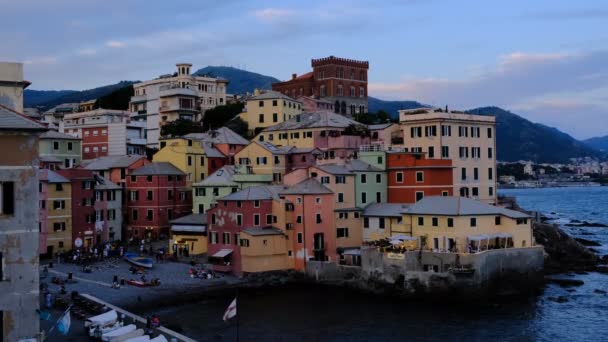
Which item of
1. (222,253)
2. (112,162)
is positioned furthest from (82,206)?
(222,253)

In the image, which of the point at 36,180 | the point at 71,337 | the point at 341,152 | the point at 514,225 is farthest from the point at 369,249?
the point at 36,180

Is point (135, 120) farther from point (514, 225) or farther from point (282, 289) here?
point (514, 225)

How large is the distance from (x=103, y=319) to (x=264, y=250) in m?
26.9

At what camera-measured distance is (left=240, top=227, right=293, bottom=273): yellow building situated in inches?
2751

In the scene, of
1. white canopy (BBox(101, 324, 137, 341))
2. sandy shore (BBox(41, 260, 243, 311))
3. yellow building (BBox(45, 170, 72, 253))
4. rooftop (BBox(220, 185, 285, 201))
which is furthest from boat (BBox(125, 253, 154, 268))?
white canopy (BBox(101, 324, 137, 341))

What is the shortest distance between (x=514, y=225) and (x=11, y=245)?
51421 mm

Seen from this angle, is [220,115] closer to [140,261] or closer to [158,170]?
[158,170]

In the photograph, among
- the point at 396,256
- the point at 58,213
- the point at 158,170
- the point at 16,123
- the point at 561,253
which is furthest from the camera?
the point at 158,170

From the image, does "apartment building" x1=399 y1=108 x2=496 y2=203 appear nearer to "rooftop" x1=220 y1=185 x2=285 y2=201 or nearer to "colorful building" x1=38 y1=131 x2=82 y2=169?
"rooftop" x1=220 y1=185 x2=285 y2=201

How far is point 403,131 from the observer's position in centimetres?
8669

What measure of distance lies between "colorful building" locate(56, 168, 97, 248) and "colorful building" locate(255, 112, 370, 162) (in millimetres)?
29394

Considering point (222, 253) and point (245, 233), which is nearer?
point (245, 233)

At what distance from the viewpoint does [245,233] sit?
70188mm

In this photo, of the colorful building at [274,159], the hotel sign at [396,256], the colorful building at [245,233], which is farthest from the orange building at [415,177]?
the colorful building at [245,233]
